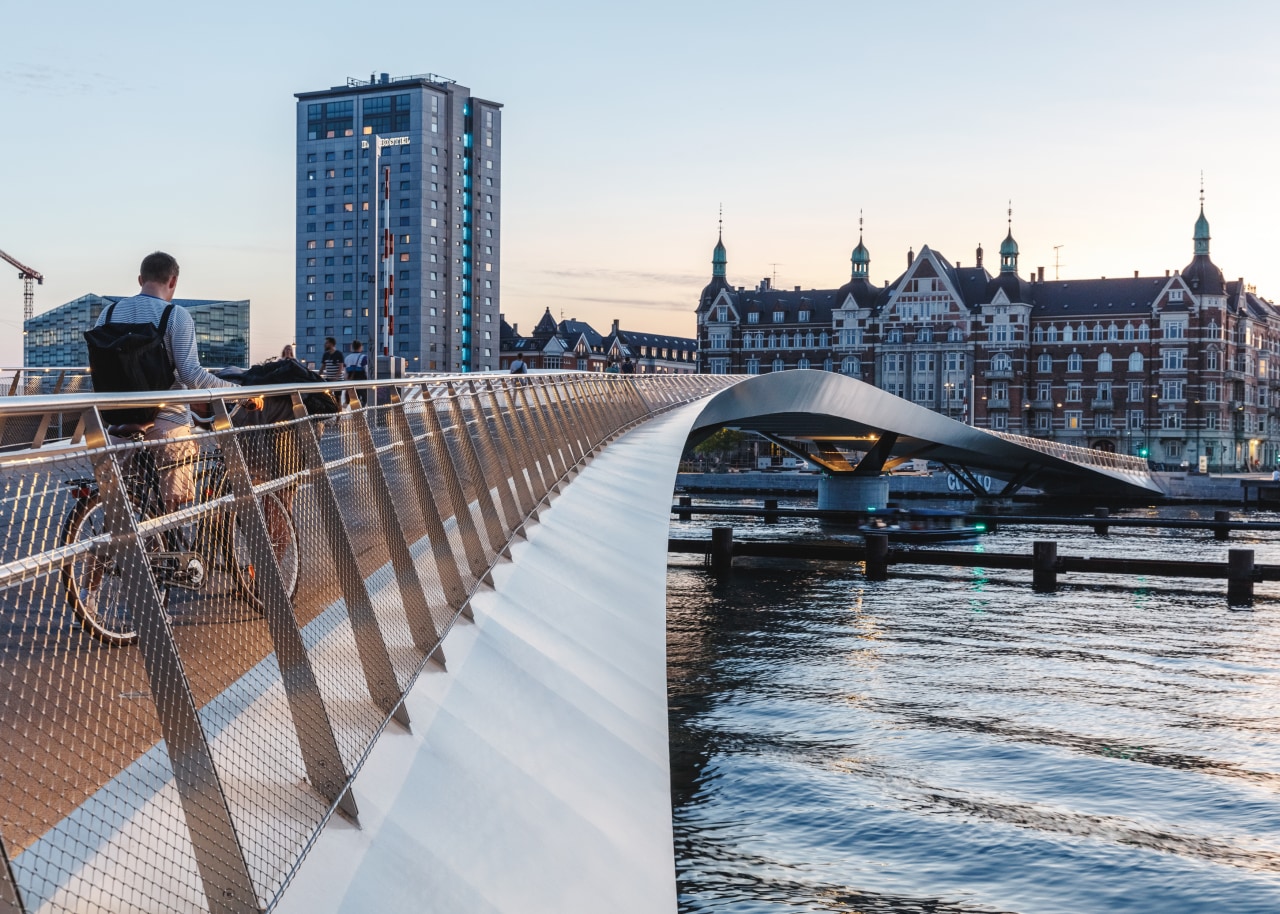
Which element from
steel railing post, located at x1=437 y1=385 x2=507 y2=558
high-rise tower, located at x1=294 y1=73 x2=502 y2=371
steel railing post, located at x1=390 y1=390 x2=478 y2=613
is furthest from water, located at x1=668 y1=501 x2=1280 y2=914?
high-rise tower, located at x1=294 y1=73 x2=502 y2=371

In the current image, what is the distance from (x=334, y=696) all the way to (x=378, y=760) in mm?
382

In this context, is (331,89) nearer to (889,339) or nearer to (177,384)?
(889,339)

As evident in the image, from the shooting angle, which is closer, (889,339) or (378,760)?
(378,760)

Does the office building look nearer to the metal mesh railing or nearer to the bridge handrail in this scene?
the bridge handrail

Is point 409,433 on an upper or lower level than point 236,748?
upper

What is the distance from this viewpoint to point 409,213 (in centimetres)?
15438

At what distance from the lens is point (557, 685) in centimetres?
774

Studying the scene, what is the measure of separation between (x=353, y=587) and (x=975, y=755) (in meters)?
13.8

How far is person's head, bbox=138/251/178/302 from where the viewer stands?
6143mm

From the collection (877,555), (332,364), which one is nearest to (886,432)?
(877,555)

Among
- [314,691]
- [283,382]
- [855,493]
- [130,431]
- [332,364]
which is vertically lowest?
[855,493]

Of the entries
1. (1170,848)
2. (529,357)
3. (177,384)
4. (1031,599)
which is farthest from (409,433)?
(529,357)

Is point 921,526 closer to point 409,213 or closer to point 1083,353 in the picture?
point 1083,353

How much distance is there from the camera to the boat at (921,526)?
4953cm
